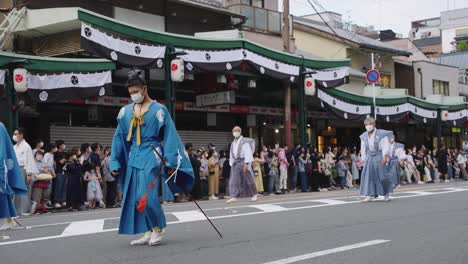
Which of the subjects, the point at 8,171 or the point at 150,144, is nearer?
the point at 150,144

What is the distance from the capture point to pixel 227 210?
12.4 meters

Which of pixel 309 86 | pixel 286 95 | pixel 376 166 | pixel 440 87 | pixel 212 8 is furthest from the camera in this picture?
pixel 440 87

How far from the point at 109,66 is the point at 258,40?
11.5m

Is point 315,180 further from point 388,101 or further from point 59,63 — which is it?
point 59,63

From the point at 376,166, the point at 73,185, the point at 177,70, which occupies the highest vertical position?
the point at 177,70

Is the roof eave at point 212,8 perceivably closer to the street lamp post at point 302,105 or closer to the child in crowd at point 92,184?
the street lamp post at point 302,105

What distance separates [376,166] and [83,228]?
7329 mm

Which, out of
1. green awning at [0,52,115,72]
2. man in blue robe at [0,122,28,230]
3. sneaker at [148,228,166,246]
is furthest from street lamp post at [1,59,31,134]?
sneaker at [148,228,166,246]

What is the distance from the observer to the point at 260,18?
28.4 m

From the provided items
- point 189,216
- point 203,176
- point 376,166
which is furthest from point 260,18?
point 189,216

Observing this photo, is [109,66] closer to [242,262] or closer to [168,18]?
[168,18]

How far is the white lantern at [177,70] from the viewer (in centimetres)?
1867

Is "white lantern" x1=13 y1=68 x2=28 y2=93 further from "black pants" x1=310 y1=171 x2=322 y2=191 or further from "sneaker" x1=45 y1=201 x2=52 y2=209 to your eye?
"black pants" x1=310 y1=171 x2=322 y2=191

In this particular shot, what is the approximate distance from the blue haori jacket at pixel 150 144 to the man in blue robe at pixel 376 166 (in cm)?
751
